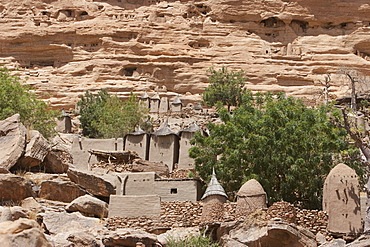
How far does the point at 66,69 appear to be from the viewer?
54.8 m

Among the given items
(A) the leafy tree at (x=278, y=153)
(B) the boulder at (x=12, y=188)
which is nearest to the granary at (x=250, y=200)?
(A) the leafy tree at (x=278, y=153)

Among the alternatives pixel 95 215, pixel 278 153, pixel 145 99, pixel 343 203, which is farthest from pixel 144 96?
pixel 343 203

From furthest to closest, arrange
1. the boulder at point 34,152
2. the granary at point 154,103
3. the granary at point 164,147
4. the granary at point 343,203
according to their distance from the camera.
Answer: the granary at point 154,103 → the granary at point 164,147 → the boulder at point 34,152 → the granary at point 343,203

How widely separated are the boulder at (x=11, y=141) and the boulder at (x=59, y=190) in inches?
75.8

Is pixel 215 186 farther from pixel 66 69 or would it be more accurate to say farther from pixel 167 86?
pixel 66 69

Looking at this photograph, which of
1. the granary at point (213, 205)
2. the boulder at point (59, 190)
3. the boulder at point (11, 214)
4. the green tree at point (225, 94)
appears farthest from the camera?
the green tree at point (225, 94)

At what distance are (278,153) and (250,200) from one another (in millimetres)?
4804

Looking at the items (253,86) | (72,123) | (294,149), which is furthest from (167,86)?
(294,149)

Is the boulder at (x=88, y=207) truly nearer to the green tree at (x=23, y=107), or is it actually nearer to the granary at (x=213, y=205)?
the granary at (x=213, y=205)

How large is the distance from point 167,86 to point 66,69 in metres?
9.39

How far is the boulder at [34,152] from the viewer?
73.9 feet

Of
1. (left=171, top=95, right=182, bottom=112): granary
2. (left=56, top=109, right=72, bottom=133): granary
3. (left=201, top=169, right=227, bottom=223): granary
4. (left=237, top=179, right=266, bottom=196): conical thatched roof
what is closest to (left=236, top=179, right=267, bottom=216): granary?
(left=237, top=179, right=266, bottom=196): conical thatched roof

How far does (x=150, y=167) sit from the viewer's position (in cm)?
2361

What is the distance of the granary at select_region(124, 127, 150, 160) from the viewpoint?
87.0 feet
